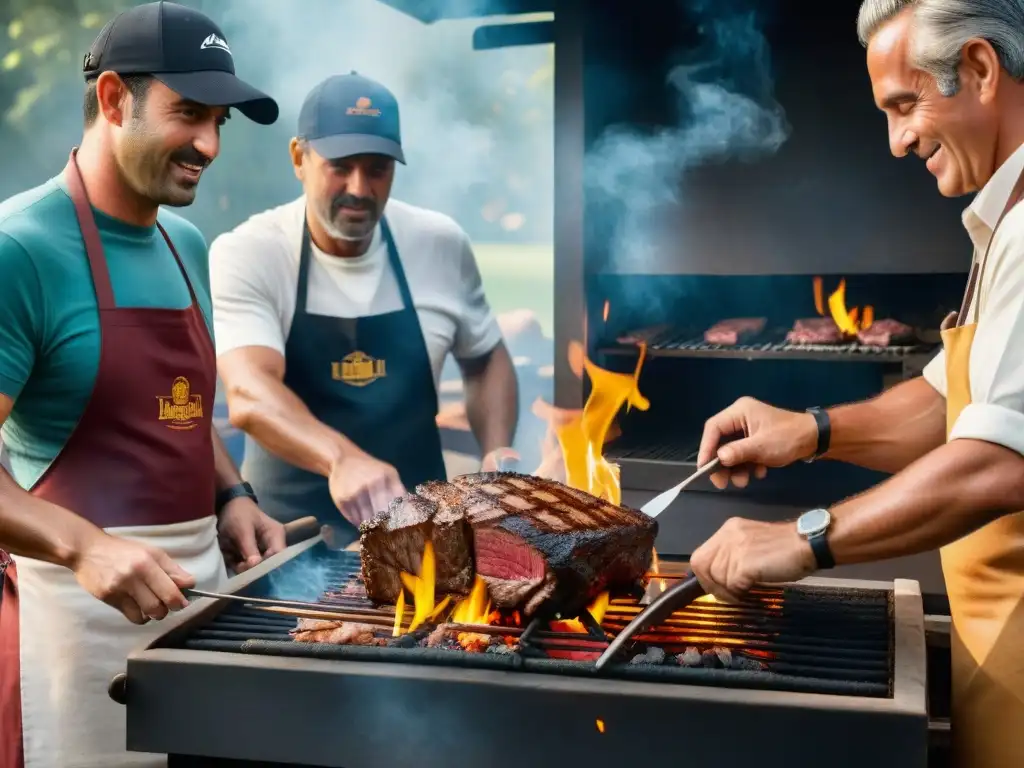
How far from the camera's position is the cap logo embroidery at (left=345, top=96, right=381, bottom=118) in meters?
4.21

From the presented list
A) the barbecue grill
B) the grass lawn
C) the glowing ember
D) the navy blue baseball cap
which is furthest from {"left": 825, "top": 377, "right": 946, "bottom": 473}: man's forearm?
the grass lawn

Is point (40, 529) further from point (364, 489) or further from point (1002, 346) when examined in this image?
point (1002, 346)

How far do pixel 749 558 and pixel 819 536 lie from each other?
15 centimetres

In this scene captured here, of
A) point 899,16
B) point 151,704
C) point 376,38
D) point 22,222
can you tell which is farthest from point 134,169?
point 376,38

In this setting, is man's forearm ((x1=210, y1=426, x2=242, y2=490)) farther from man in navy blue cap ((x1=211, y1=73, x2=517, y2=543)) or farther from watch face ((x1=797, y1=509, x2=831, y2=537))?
watch face ((x1=797, y1=509, x2=831, y2=537))

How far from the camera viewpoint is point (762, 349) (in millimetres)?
4863

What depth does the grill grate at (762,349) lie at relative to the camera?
15.3 ft

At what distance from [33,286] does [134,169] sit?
43 cm

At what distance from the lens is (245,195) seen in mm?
7848

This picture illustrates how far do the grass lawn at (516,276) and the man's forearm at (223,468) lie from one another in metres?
4.64

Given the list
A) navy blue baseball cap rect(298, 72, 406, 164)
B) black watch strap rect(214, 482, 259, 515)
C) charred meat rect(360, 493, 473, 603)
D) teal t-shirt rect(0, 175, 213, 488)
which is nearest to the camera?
charred meat rect(360, 493, 473, 603)

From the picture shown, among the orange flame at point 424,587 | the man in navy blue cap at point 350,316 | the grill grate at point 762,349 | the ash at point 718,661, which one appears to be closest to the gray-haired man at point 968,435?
the ash at point 718,661

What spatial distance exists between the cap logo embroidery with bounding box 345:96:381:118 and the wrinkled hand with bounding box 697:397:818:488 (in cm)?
208

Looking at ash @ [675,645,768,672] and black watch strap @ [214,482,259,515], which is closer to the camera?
ash @ [675,645,768,672]
